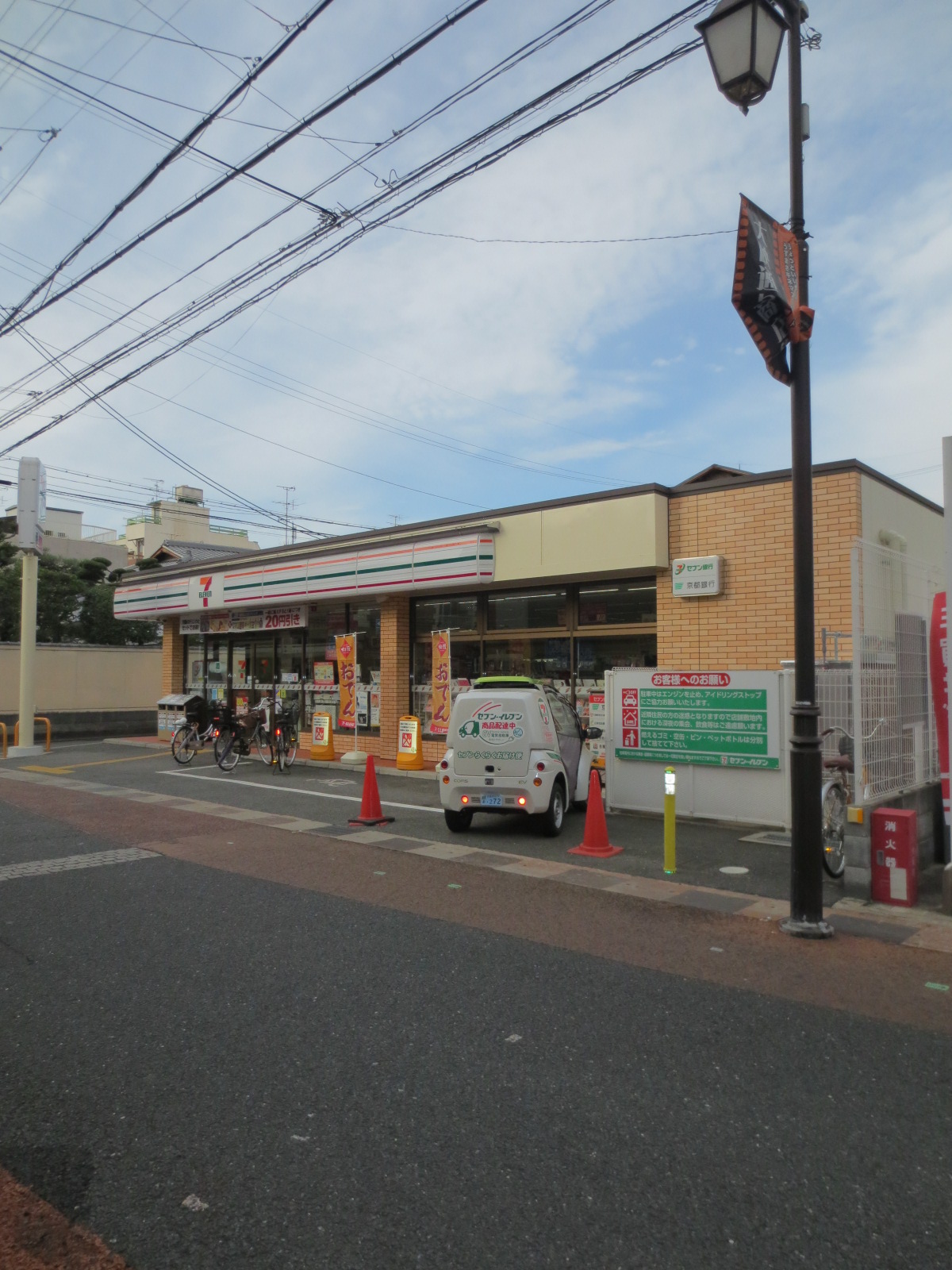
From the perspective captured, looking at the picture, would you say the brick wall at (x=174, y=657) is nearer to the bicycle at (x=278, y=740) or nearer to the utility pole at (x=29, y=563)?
the utility pole at (x=29, y=563)

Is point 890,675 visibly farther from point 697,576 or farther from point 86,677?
point 86,677

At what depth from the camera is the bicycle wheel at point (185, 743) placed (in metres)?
18.9

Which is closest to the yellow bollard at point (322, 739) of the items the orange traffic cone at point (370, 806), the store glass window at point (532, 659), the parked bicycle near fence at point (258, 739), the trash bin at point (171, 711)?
the parked bicycle near fence at point (258, 739)

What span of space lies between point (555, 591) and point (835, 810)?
8155mm

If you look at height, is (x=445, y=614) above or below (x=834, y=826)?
above

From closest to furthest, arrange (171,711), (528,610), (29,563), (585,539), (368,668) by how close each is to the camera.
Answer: (585,539) → (528,610) → (368,668) → (29,563) → (171,711)

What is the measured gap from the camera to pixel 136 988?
18.3 feet

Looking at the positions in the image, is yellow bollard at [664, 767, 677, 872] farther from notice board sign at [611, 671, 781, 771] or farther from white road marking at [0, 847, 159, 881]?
white road marking at [0, 847, 159, 881]

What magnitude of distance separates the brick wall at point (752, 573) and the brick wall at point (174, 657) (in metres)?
15.8

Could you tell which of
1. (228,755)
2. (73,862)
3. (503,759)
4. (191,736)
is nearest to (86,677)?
(191,736)

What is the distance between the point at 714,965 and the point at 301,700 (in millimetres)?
16330

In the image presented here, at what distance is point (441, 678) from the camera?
56.1ft

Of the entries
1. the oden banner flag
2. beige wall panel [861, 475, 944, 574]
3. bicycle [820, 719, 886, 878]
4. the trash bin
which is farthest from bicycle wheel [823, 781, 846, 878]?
the trash bin

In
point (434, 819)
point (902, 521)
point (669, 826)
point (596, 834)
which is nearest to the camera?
point (669, 826)
